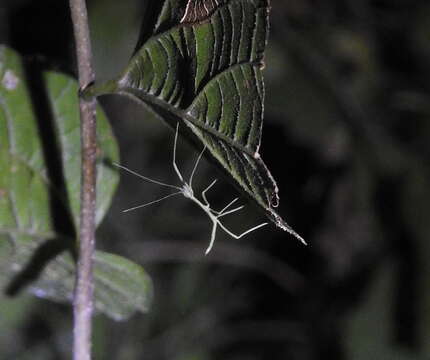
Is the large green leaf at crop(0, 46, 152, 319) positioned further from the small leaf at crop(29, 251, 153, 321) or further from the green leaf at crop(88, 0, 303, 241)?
the green leaf at crop(88, 0, 303, 241)

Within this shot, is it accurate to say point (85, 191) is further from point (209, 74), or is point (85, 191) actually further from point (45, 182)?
point (45, 182)

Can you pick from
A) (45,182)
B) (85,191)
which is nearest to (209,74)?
(85,191)

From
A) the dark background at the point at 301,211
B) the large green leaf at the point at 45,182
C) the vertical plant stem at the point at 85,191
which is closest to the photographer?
the vertical plant stem at the point at 85,191

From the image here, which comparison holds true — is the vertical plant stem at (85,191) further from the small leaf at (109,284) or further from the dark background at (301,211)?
the dark background at (301,211)

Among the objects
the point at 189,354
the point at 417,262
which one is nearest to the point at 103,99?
the point at 189,354

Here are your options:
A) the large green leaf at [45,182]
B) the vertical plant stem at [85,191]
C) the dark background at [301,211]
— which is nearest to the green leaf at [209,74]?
the vertical plant stem at [85,191]
